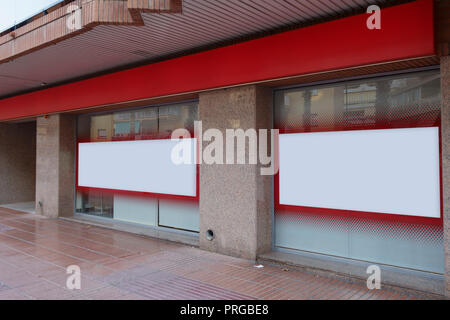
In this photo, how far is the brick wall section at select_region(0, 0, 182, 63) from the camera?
444cm

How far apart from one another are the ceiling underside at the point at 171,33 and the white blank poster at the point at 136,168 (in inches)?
73.3

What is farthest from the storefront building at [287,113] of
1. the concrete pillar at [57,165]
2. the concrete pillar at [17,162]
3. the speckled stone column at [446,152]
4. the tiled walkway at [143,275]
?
the concrete pillar at [17,162]

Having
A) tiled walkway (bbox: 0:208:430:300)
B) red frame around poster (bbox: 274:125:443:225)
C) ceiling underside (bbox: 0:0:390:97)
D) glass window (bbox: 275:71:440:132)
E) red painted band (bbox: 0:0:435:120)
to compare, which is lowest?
tiled walkway (bbox: 0:208:430:300)

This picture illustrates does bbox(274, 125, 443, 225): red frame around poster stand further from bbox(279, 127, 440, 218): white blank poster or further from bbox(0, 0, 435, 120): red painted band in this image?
bbox(0, 0, 435, 120): red painted band

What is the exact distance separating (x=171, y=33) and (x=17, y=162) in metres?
10.4

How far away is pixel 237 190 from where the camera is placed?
6086mm

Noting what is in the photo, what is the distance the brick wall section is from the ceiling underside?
0.21 m

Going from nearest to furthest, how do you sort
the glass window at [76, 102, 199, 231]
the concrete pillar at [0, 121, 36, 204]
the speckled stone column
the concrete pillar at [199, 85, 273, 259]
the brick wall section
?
the speckled stone column < the brick wall section < the concrete pillar at [199, 85, 273, 259] < the glass window at [76, 102, 199, 231] < the concrete pillar at [0, 121, 36, 204]

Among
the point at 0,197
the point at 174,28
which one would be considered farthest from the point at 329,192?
the point at 0,197

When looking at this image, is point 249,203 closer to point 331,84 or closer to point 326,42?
point 331,84

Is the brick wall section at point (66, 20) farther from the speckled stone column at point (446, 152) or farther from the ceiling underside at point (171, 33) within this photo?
the speckled stone column at point (446, 152)

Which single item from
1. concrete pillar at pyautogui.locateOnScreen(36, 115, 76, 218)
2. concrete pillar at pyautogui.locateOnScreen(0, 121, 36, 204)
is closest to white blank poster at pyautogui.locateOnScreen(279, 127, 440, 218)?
concrete pillar at pyautogui.locateOnScreen(36, 115, 76, 218)

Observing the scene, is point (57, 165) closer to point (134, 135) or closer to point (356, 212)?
point (134, 135)

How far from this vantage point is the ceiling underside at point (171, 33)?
473 cm
